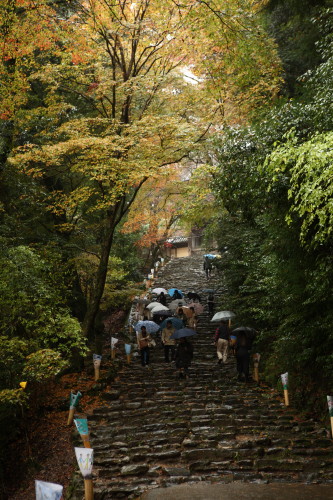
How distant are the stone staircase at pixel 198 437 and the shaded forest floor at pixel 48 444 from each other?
632mm

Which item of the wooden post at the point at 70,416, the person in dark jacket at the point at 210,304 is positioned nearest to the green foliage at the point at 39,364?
the wooden post at the point at 70,416

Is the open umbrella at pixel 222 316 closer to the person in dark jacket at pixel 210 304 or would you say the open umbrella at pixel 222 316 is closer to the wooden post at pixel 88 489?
the person in dark jacket at pixel 210 304

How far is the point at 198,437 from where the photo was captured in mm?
8555

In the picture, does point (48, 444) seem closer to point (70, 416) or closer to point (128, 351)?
point (70, 416)

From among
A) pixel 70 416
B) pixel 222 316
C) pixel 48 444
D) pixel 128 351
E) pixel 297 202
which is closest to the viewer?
pixel 297 202

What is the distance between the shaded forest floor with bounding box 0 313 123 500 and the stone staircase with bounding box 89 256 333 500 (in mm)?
632

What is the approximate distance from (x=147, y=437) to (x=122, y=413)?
6.37ft

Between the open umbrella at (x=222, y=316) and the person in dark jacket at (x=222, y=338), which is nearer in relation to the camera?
the person in dark jacket at (x=222, y=338)

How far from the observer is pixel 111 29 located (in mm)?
12789

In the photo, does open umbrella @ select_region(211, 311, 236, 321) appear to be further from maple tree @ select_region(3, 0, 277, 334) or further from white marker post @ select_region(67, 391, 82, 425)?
white marker post @ select_region(67, 391, 82, 425)

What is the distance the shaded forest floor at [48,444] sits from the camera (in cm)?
898

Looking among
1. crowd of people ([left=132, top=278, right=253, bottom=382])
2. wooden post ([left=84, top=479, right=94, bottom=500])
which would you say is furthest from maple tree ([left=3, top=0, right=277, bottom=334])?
wooden post ([left=84, top=479, right=94, bottom=500])

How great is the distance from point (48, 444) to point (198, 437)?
386cm

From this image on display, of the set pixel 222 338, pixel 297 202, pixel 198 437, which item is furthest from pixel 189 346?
pixel 297 202
